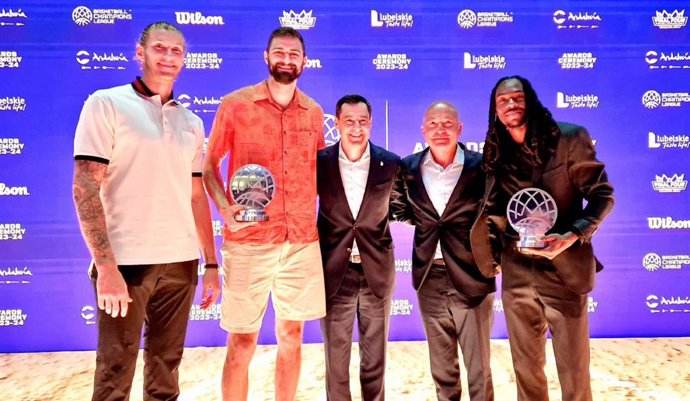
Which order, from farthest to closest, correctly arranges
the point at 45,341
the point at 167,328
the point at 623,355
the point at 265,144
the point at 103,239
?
1. the point at 45,341
2. the point at 623,355
3. the point at 265,144
4. the point at 167,328
5. the point at 103,239

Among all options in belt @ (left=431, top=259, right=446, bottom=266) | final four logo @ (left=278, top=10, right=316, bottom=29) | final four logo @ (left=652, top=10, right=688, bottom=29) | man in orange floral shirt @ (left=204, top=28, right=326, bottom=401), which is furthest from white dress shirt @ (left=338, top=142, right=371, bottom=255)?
final four logo @ (left=652, top=10, right=688, bottom=29)

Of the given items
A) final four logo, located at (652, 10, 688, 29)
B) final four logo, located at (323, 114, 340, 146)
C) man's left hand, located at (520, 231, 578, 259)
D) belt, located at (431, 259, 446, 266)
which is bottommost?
belt, located at (431, 259, 446, 266)

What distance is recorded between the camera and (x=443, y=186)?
326cm

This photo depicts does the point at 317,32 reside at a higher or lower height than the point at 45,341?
higher

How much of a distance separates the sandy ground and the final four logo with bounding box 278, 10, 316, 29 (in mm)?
3466

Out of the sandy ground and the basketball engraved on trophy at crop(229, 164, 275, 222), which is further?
the sandy ground

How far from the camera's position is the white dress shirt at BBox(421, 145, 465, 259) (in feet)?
10.6

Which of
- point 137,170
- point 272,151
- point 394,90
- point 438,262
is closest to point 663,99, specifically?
point 394,90

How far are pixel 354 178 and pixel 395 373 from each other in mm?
2194

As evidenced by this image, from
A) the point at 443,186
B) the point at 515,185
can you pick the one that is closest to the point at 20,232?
the point at 443,186

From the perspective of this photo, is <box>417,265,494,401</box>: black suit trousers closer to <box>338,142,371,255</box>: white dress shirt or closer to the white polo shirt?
<box>338,142,371,255</box>: white dress shirt

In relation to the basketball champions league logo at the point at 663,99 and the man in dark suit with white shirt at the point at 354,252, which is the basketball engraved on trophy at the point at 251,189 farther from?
the basketball champions league logo at the point at 663,99

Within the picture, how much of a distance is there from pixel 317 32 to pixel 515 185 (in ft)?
10.8

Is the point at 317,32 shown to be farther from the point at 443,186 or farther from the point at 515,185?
the point at 515,185
